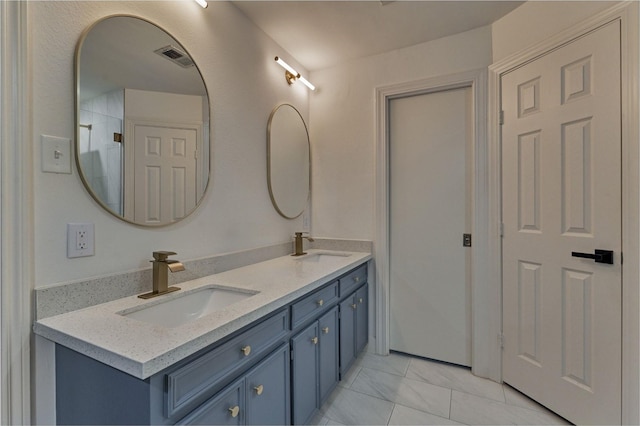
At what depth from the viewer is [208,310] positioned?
1.39 metres

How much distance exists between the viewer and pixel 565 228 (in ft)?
5.49

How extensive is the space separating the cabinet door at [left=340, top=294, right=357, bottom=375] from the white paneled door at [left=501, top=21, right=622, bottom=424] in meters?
1.03

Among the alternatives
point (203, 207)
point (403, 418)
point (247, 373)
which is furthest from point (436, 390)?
point (203, 207)

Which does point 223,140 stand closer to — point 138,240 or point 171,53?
point 171,53

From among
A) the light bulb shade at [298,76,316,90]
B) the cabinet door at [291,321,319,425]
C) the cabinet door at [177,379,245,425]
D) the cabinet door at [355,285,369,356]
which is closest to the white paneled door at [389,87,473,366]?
the cabinet door at [355,285,369,356]

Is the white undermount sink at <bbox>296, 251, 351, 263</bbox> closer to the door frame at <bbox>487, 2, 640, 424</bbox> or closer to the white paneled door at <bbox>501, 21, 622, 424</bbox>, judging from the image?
the white paneled door at <bbox>501, 21, 622, 424</bbox>

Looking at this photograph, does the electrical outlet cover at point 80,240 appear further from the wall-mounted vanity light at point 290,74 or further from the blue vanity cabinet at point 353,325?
the wall-mounted vanity light at point 290,74

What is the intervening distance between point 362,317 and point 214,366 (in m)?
1.57

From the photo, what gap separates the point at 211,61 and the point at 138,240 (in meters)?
1.07

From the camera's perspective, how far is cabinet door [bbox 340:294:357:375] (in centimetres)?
193

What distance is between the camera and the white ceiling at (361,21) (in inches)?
73.4

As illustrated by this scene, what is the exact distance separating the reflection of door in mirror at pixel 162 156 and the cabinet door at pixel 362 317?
4.56ft

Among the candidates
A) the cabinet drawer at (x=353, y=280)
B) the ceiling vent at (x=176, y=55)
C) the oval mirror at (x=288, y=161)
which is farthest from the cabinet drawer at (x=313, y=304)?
the ceiling vent at (x=176, y=55)

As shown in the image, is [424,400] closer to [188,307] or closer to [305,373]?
[305,373]
